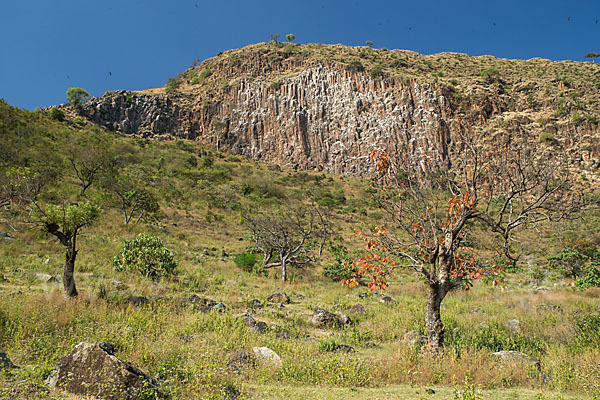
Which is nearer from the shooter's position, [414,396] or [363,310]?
[414,396]

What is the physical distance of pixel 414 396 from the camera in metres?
3.98

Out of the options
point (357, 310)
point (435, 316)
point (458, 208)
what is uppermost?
point (458, 208)

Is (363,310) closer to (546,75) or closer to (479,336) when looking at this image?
(479,336)

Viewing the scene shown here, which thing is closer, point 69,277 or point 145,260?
point 69,277

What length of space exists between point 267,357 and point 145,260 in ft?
30.0

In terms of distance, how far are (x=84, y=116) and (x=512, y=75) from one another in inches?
4022

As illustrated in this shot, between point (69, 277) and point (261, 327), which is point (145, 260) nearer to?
point (69, 277)

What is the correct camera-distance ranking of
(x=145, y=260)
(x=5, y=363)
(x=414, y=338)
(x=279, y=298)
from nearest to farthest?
1. (x=5, y=363)
2. (x=414, y=338)
3. (x=279, y=298)
4. (x=145, y=260)

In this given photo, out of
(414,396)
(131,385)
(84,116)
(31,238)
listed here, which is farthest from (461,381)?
(84,116)

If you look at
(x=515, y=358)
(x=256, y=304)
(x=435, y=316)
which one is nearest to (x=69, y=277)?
(x=256, y=304)

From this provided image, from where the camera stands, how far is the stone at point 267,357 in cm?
509

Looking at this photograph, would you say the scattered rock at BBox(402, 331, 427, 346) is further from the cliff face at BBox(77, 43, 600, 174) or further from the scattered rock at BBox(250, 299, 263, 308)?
the cliff face at BBox(77, 43, 600, 174)

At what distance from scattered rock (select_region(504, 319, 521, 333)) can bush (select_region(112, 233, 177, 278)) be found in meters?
12.2

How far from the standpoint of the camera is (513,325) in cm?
786
